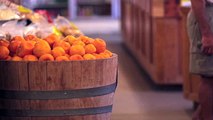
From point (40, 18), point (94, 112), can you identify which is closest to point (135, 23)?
point (40, 18)

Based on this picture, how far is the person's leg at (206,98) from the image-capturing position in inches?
149

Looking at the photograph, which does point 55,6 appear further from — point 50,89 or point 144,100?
point 50,89

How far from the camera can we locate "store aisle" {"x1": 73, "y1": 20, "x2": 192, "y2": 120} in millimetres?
4938

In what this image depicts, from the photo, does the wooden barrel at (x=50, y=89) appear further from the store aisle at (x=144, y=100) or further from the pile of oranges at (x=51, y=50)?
the store aisle at (x=144, y=100)

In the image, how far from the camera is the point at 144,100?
5.60 meters

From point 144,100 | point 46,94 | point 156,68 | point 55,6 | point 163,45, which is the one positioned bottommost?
point 144,100

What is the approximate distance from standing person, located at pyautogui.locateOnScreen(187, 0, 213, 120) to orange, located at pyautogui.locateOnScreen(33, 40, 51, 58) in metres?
1.49

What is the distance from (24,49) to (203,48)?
5.26ft

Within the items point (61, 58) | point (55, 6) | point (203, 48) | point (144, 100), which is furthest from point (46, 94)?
point (55, 6)

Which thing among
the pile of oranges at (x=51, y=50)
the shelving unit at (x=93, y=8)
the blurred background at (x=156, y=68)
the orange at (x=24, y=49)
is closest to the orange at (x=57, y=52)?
the pile of oranges at (x=51, y=50)

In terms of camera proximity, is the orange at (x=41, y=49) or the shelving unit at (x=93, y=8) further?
the shelving unit at (x=93, y=8)

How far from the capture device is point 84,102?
234 centimetres

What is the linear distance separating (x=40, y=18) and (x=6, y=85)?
1825 mm

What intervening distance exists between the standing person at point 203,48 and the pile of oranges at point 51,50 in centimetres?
127
